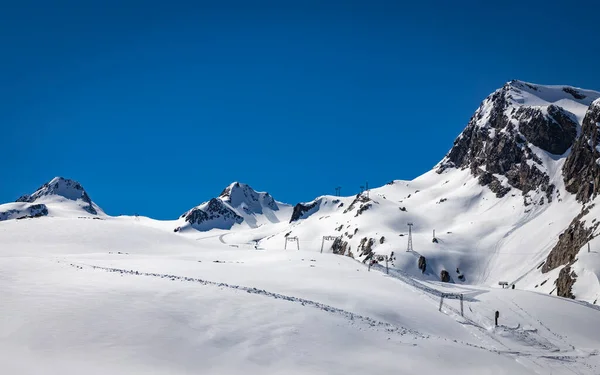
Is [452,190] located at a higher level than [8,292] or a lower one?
higher

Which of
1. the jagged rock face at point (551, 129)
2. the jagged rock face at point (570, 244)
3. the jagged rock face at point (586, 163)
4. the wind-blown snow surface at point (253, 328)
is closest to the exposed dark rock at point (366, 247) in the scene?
the jagged rock face at point (570, 244)

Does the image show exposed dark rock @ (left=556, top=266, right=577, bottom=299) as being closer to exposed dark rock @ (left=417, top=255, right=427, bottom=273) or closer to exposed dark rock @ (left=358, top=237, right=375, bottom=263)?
exposed dark rock @ (left=417, top=255, right=427, bottom=273)

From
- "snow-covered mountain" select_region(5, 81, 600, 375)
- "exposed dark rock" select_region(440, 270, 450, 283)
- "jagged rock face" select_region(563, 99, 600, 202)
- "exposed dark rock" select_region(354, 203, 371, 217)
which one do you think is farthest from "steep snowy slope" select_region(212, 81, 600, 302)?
"snow-covered mountain" select_region(5, 81, 600, 375)

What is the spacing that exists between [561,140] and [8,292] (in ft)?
599

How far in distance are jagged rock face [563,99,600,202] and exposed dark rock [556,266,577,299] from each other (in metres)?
44.5

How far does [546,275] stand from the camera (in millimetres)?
→ 92500

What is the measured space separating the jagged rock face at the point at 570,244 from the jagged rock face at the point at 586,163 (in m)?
23.7

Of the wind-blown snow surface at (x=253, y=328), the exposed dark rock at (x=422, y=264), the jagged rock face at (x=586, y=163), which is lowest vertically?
the wind-blown snow surface at (x=253, y=328)

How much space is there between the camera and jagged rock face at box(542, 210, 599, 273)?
89.2 m

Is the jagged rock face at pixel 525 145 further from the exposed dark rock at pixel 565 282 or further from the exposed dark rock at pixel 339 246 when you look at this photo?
the exposed dark rock at pixel 565 282

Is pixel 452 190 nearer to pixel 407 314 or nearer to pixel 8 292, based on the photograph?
pixel 407 314

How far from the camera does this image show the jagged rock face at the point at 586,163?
121 m

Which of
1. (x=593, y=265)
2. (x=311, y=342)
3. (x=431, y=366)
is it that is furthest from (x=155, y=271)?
(x=593, y=265)

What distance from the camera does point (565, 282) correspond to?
78812mm
